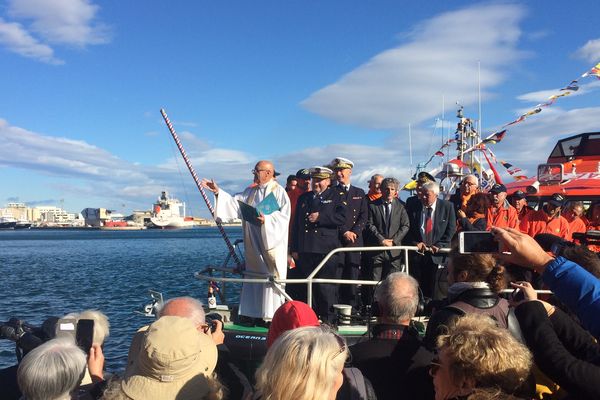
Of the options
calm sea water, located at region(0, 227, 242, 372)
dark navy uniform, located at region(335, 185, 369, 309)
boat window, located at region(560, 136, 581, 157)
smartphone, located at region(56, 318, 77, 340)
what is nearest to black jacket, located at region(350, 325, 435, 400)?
smartphone, located at region(56, 318, 77, 340)

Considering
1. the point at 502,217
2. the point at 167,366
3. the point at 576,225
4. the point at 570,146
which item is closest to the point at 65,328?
the point at 167,366

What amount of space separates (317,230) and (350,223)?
0.47 m

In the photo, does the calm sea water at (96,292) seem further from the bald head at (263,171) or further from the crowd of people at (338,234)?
the bald head at (263,171)

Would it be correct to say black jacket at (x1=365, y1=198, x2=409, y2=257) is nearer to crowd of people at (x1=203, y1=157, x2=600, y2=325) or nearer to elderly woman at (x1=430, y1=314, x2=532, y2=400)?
crowd of people at (x1=203, y1=157, x2=600, y2=325)

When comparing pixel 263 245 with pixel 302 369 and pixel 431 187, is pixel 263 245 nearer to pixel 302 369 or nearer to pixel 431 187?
pixel 431 187

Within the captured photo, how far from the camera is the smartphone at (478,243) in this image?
2621mm

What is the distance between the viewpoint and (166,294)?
1997 cm

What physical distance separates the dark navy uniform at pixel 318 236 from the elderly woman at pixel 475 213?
1.76 meters

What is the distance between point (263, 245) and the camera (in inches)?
244

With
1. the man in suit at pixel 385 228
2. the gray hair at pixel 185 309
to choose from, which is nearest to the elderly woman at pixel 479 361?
the gray hair at pixel 185 309

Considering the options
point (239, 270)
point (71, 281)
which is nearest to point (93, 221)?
point (71, 281)

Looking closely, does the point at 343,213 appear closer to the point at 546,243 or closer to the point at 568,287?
the point at 546,243

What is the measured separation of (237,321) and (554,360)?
4.63 m

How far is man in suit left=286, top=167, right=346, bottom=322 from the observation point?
258 inches
